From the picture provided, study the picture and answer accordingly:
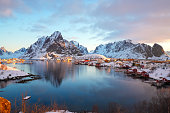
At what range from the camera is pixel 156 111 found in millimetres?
14438

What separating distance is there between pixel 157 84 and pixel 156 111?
2088 centimetres

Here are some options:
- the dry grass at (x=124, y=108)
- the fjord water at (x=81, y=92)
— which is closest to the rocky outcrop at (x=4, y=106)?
the dry grass at (x=124, y=108)

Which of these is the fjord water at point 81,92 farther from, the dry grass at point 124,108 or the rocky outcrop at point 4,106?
the rocky outcrop at point 4,106

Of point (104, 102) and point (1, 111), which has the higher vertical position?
point (1, 111)

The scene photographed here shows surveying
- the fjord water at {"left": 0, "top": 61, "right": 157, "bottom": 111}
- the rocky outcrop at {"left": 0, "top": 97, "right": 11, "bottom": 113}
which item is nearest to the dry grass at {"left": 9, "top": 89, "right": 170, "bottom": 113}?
the fjord water at {"left": 0, "top": 61, "right": 157, "bottom": 111}

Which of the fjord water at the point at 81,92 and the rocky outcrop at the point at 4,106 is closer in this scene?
the rocky outcrop at the point at 4,106

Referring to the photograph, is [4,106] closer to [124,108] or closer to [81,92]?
[124,108]

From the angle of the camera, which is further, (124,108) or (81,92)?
(81,92)

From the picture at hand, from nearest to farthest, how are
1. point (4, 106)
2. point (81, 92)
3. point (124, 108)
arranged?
point (4, 106) < point (124, 108) < point (81, 92)

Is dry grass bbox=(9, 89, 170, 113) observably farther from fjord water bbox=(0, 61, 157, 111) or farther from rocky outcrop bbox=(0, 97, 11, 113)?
rocky outcrop bbox=(0, 97, 11, 113)

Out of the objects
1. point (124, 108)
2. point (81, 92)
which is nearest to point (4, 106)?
point (124, 108)

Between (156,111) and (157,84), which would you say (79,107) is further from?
(157,84)

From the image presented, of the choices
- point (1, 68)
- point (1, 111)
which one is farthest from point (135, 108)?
point (1, 68)

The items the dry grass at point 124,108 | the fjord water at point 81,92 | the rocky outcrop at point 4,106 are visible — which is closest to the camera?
the rocky outcrop at point 4,106
